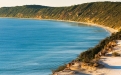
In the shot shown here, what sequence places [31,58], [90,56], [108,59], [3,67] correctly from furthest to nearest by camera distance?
[31,58]
[3,67]
[90,56]
[108,59]

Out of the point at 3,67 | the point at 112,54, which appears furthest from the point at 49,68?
the point at 112,54

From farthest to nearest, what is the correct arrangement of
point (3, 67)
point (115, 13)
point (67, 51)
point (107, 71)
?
point (115, 13) < point (67, 51) < point (3, 67) < point (107, 71)

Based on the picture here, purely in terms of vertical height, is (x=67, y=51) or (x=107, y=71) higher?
(x=67, y=51)

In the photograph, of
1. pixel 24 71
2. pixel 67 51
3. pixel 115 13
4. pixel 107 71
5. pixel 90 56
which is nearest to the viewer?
pixel 107 71

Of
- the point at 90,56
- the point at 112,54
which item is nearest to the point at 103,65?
the point at 112,54

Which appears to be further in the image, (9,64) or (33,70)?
(9,64)

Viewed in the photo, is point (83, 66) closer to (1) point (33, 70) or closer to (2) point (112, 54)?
(2) point (112, 54)

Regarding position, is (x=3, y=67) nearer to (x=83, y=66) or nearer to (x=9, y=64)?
(x=9, y=64)

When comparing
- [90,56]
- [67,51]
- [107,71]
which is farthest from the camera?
[67,51]

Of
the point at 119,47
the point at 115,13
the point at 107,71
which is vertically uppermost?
the point at 115,13
